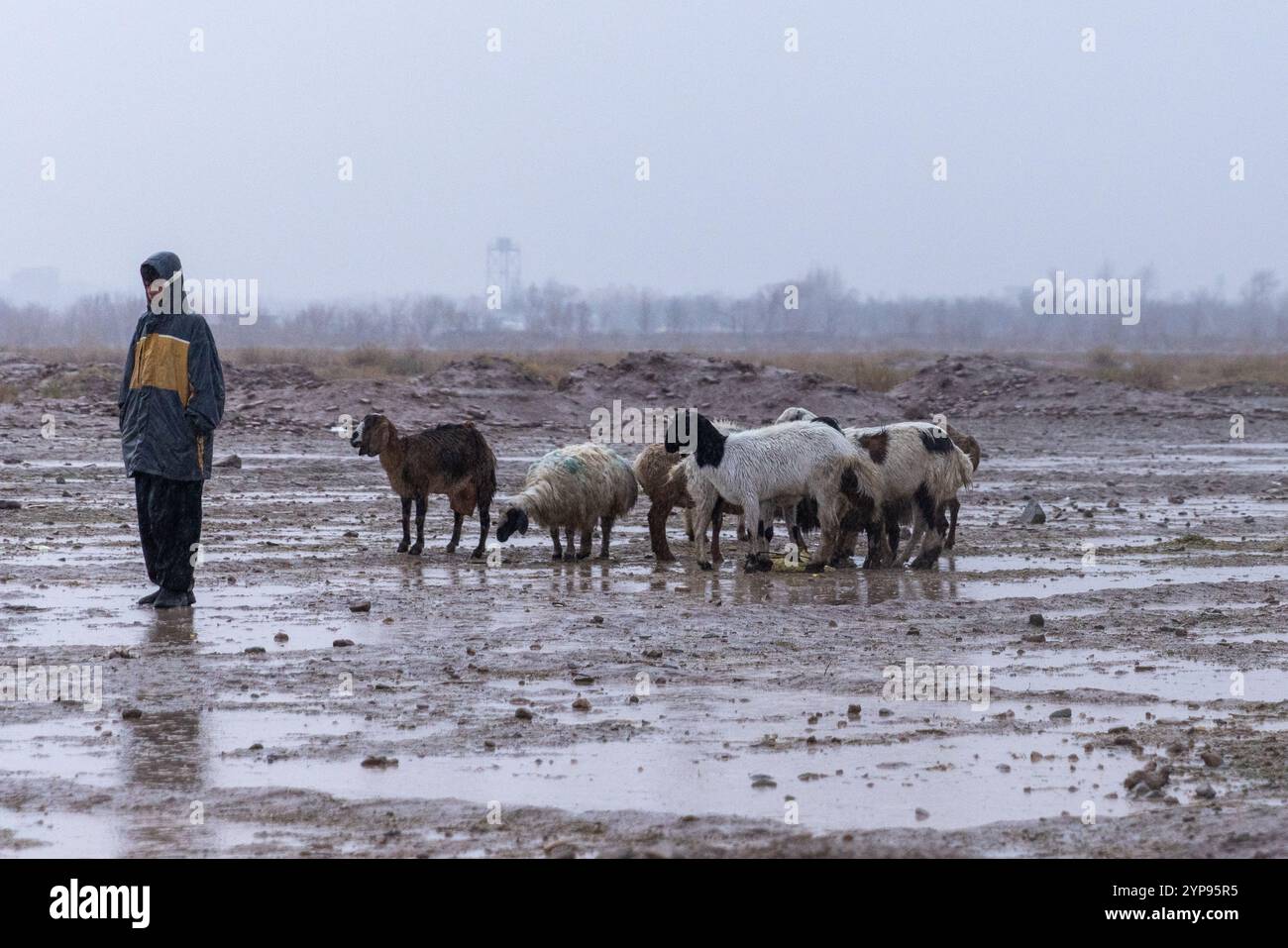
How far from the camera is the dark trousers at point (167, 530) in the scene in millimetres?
11719

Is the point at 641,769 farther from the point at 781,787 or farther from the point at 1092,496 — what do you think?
the point at 1092,496

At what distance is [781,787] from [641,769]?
2.12ft

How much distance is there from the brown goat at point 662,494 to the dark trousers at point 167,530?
4682 millimetres

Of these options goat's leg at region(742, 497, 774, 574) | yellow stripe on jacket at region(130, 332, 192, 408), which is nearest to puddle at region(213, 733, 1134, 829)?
yellow stripe on jacket at region(130, 332, 192, 408)

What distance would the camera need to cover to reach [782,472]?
14.9 m

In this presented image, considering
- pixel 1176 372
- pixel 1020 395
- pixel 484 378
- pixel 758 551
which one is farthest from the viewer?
pixel 1176 372

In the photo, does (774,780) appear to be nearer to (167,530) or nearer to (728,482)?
(167,530)

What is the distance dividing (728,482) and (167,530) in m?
4.97

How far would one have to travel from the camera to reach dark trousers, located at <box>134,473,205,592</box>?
1172 centimetres

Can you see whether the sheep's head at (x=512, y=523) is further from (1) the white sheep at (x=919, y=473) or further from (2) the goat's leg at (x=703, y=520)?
(1) the white sheep at (x=919, y=473)

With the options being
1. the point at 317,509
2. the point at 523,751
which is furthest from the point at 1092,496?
the point at 523,751

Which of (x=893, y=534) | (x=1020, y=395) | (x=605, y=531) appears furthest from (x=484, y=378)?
(x=893, y=534)

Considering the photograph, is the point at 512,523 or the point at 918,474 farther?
the point at 918,474

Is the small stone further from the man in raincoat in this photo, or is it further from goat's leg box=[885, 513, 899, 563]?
the man in raincoat
